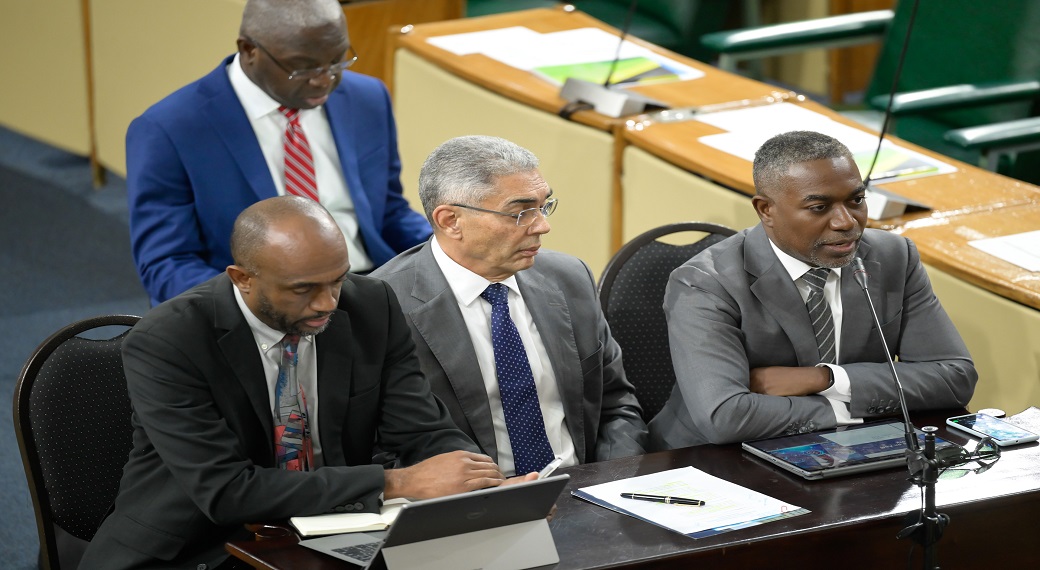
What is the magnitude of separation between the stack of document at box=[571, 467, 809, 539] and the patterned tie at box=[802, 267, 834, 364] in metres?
0.55

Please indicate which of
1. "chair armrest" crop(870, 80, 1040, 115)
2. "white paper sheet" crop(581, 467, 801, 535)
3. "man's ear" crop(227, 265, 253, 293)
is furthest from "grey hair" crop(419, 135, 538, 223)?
"chair armrest" crop(870, 80, 1040, 115)

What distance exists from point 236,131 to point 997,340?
6.60 ft

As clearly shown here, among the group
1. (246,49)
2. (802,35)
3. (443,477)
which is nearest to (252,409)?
(443,477)

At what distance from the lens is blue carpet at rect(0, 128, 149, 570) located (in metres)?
4.86

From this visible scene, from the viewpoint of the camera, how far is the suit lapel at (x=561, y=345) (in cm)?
297

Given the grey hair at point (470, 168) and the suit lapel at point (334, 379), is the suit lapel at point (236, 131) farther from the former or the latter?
the suit lapel at point (334, 379)

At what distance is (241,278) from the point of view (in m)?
2.47

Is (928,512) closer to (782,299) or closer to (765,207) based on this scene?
(782,299)

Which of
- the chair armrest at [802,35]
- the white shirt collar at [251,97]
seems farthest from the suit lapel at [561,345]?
the chair armrest at [802,35]

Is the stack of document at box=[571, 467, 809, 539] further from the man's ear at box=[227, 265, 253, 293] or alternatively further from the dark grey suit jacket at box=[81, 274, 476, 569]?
the man's ear at box=[227, 265, 253, 293]

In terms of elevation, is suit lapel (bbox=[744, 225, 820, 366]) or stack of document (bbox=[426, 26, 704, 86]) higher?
stack of document (bbox=[426, 26, 704, 86])

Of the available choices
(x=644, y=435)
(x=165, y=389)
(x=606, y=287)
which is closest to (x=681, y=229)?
(x=606, y=287)

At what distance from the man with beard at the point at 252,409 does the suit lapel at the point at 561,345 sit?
46 centimetres

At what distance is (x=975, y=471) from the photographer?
2.61m
